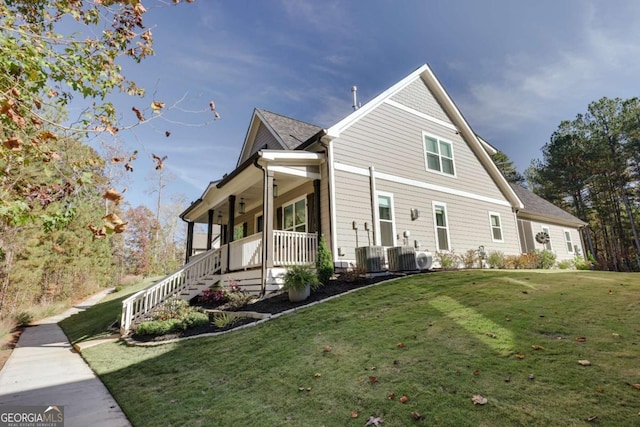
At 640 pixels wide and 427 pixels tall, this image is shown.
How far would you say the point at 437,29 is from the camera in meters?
13.9

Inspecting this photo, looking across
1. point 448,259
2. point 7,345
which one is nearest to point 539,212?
point 448,259

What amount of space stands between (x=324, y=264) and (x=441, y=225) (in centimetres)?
616

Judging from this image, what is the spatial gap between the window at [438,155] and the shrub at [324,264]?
6.58 metres

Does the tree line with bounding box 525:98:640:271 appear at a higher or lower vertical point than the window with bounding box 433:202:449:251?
higher

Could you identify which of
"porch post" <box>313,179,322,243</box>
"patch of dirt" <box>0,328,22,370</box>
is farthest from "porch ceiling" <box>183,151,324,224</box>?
"patch of dirt" <box>0,328,22,370</box>

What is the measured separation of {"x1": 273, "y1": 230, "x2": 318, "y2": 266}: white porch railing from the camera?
932 cm

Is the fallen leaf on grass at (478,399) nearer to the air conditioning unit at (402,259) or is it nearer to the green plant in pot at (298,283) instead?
the green plant in pot at (298,283)

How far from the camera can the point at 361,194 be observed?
10.8 metres

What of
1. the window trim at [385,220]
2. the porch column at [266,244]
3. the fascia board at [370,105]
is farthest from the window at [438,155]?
the porch column at [266,244]

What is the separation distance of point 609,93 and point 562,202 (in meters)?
10.9

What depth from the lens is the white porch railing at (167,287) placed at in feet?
28.9

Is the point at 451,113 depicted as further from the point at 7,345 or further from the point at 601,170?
the point at 601,170

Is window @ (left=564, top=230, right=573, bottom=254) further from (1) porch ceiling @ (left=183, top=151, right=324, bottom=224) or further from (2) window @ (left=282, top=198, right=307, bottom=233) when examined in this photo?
(1) porch ceiling @ (left=183, top=151, right=324, bottom=224)

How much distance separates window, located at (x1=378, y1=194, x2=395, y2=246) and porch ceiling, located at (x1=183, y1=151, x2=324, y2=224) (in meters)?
2.51
